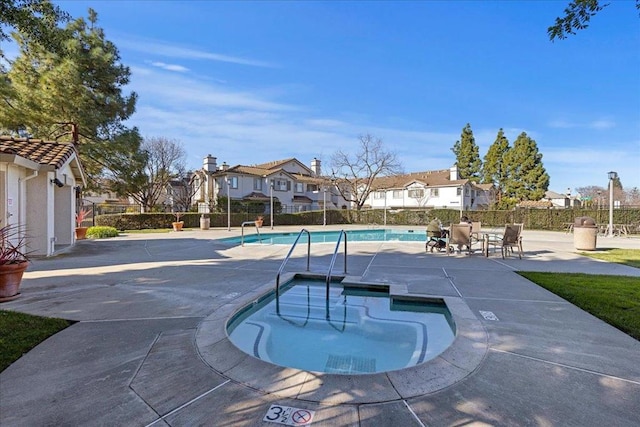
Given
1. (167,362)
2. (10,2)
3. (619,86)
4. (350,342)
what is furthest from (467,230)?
(619,86)

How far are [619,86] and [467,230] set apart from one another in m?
14.0

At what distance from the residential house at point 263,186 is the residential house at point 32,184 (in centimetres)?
2068

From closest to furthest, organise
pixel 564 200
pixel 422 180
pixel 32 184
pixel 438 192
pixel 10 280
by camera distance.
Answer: pixel 10 280
pixel 32 184
pixel 438 192
pixel 422 180
pixel 564 200

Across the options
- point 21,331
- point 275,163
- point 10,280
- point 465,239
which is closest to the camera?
point 21,331

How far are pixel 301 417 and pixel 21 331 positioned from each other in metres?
3.75

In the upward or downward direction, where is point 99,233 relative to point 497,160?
downward

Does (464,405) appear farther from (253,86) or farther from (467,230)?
(253,86)

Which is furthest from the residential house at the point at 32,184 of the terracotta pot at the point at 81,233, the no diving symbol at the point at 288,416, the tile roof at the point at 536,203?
the tile roof at the point at 536,203

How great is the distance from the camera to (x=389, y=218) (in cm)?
3422

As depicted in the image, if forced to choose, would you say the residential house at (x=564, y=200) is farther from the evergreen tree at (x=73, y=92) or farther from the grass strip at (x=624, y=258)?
the evergreen tree at (x=73, y=92)

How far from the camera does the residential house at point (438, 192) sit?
42.4 m

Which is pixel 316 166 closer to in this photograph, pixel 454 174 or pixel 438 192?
pixel 438 192

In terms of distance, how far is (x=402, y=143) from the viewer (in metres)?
37.6

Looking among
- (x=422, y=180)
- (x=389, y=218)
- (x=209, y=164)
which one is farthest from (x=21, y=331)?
(x=422, y=180)
